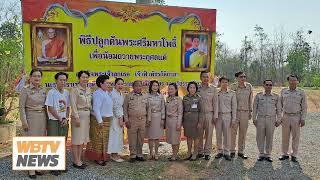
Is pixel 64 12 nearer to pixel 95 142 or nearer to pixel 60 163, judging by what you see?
pixel 95 142

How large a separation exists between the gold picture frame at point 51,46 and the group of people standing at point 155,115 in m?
1.34

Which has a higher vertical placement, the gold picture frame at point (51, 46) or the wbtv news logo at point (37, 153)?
the gold picture frame at point (51, 46)

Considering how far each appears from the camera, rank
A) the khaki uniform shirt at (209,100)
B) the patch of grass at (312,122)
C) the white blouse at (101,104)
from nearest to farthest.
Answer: the white blouse at (101,104), the khaki uniform shirt at (209,100), the patch of grass at (312,122)

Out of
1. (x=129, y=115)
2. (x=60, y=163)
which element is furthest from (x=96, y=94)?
(x=60, y=163)

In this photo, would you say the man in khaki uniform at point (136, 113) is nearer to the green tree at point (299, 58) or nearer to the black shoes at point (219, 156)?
the black shoes at point (219, 156)

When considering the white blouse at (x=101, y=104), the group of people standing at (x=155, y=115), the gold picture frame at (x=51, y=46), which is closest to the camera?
the group of people standing at (x=155, y=115)

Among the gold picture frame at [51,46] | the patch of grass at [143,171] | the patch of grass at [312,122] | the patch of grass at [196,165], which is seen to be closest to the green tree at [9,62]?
the gold picture frame at [51,46]

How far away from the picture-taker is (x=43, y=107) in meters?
5.14

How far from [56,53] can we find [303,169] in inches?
195

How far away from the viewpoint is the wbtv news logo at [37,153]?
4820 mm

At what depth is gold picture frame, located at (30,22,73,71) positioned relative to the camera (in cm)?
646

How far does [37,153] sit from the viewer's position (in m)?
4.82

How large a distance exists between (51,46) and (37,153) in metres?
2.49

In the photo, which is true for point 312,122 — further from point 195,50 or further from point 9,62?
point 9,62
